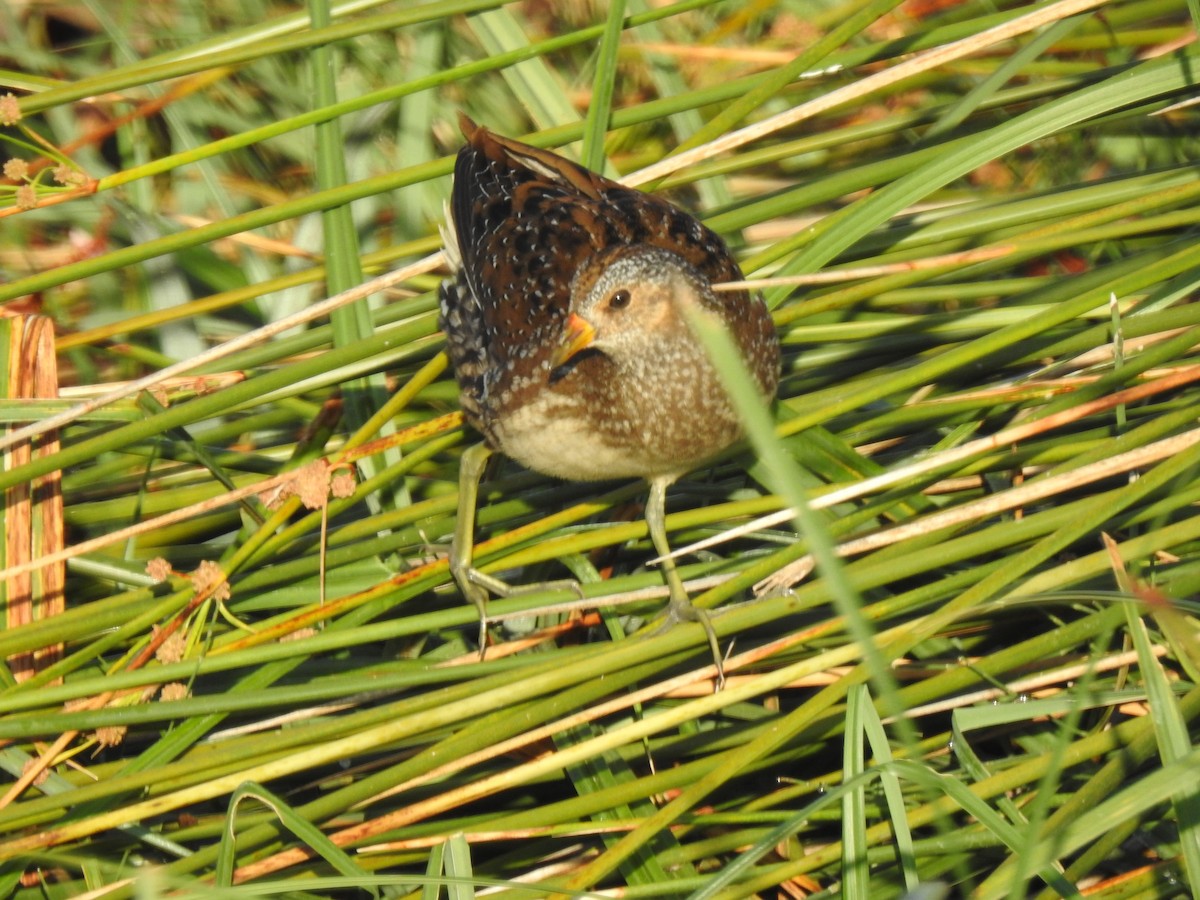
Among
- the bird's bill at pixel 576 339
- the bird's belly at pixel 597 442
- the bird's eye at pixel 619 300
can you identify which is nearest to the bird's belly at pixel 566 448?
the bird's belly at pixel 597 442

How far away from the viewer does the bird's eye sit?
9.12ft

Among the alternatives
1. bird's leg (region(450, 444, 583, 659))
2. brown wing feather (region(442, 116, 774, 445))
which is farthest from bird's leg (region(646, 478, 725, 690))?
brown wing feather (region(442, 116, 774, 445))

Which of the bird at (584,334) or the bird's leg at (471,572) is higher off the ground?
the bird at (584,334)

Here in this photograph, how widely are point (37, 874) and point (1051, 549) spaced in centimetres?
219

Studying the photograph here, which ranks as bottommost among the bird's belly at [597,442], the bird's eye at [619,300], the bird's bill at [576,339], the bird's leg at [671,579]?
the bird's leg at [671,579]

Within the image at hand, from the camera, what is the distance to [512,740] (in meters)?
2.67

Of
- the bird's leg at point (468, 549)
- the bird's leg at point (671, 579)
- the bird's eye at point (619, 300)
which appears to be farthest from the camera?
the bird's leg at point (468, 549)

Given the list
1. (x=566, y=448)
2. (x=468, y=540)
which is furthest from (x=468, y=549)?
(x=566, y=448)

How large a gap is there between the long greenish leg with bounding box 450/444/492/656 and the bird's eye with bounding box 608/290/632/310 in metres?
0.57

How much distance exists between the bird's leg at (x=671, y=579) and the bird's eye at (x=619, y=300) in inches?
16.0

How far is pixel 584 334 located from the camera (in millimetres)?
2824

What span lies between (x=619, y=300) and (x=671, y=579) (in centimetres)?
59

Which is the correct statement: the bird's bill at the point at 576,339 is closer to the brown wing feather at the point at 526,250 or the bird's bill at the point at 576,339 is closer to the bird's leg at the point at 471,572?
the brown wing feather at the point at 526,250

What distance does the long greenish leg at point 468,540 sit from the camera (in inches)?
115
